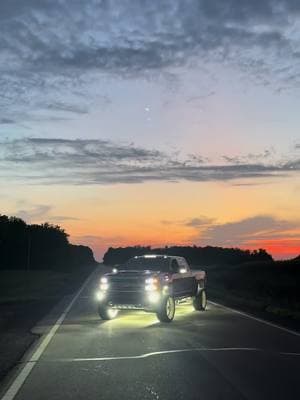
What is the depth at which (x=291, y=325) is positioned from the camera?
17.0 meters

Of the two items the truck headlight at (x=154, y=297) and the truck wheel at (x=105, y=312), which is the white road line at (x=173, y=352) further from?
the truck wheel at (x=105, y=312)

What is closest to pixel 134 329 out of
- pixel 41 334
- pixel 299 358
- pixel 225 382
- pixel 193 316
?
pixel 41 334

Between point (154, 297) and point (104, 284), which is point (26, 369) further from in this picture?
point (104, 284)

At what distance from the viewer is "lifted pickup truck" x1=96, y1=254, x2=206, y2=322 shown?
18141 millimetres

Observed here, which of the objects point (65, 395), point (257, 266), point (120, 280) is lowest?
point (65, 395)

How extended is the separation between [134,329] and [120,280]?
2.70 meters

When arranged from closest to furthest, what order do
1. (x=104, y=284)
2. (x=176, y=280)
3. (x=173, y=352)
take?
(x=173, y=352), (x=104, y=284), (x=176, y=280)

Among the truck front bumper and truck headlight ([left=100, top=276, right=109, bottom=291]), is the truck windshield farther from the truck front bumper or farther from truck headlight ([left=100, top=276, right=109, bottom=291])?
the truck front bumper

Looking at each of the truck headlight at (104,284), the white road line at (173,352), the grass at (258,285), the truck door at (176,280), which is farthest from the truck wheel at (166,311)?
the white road line at (173,352)

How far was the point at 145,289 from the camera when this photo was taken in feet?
59.9

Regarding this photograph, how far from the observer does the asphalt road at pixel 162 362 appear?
8719mm

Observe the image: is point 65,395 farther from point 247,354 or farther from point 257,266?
point 257,266

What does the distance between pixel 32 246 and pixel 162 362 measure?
136 metres

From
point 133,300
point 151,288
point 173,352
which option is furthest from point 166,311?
point 173,352
